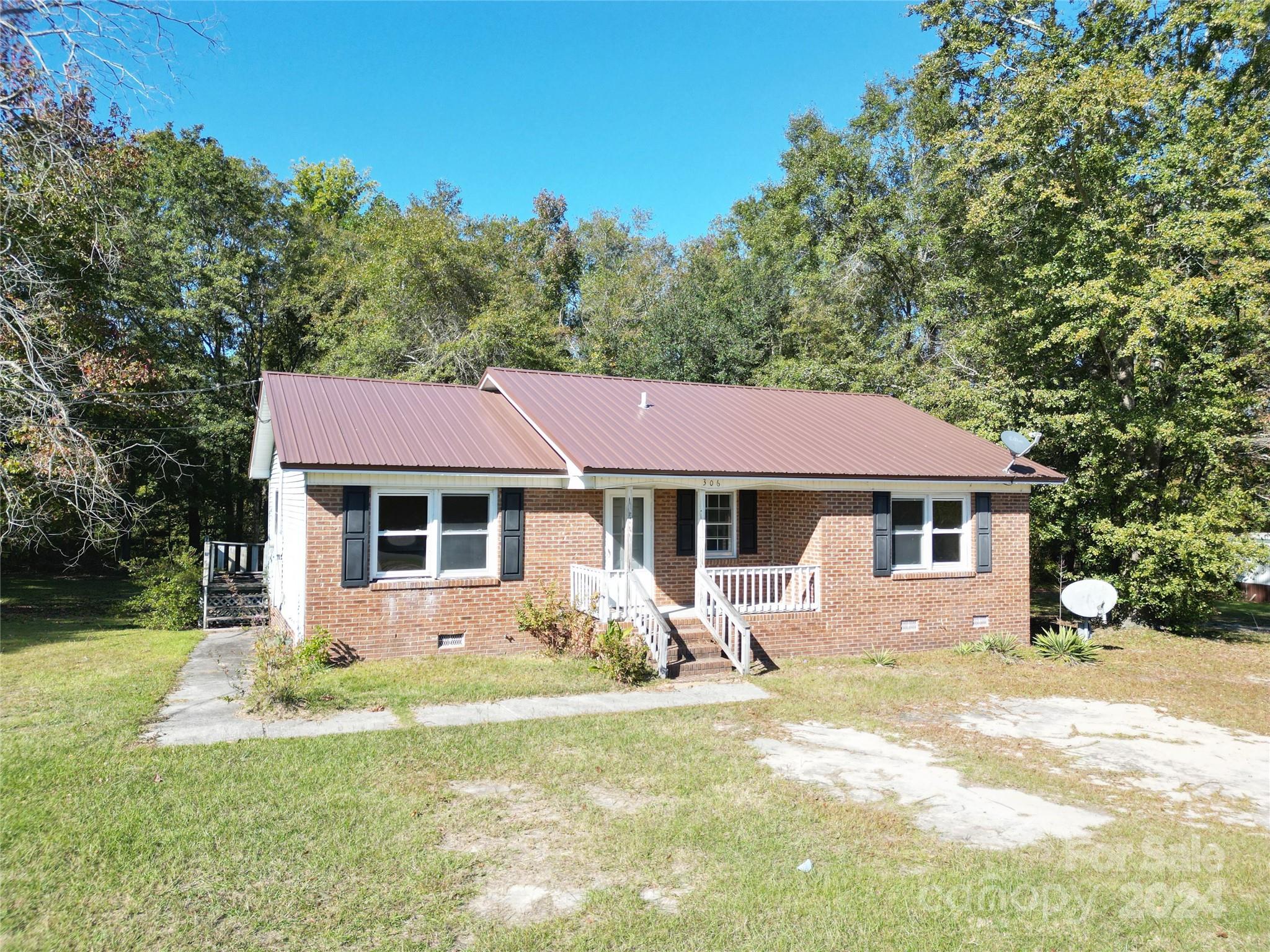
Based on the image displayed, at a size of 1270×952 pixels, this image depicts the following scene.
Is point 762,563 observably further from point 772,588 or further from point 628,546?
point 628,546

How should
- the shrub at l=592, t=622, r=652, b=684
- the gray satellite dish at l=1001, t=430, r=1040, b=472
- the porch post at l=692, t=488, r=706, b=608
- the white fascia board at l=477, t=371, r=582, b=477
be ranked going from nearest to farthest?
the shrub at l=592, t=622, r=652, b=684
the white fascia board at l=477, t=371, r=582, b=477
the porch post at l=692, t=488, r=706, b=608
the gray satellite dish at l=1001, t=430, r=1040, b=472

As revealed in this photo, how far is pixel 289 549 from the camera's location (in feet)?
43.5

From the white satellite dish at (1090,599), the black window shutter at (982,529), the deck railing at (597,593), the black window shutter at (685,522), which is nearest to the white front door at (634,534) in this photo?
the black window shutter at (685,522)

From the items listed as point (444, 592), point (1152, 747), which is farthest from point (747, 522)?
point (1152, 747)

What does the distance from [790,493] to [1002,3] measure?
45.6 feet

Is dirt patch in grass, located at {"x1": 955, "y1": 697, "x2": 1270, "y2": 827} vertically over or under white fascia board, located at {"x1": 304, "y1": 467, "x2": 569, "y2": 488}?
under

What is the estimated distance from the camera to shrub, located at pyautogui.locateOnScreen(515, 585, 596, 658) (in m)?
12.3

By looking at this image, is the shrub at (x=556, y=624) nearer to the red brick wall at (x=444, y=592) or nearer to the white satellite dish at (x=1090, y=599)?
the red brick wall at (x=444, y=592)

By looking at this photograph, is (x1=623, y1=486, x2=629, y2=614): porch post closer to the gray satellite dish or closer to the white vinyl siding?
the white vinyl siding

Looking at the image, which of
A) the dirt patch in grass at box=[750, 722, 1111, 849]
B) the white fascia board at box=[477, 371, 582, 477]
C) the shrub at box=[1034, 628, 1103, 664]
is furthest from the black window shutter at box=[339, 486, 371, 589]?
the shrub at box=[1034, 628, 1103, 664]

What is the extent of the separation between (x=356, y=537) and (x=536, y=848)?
22.6 ft

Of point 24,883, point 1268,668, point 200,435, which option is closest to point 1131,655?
point 1268,668

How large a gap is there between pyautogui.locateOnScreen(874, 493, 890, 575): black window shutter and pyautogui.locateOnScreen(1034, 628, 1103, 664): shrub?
2.95 m

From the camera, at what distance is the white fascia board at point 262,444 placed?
15.0 m
